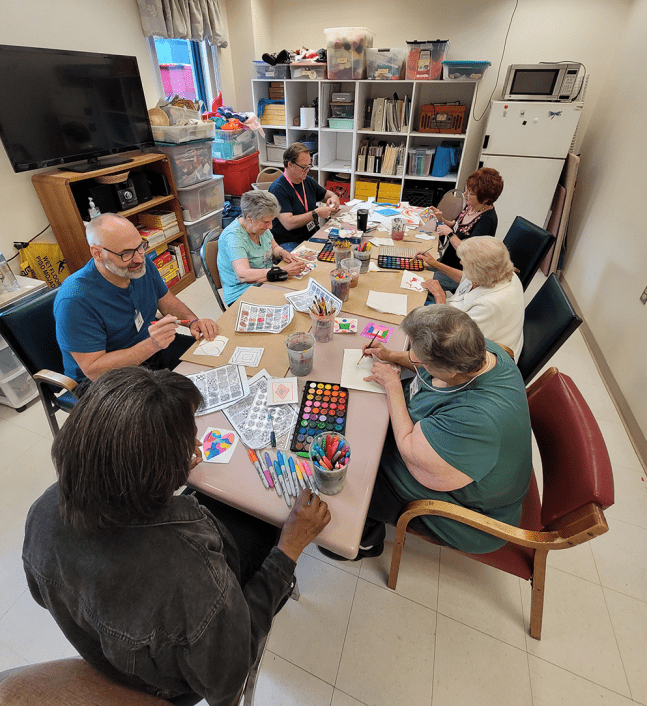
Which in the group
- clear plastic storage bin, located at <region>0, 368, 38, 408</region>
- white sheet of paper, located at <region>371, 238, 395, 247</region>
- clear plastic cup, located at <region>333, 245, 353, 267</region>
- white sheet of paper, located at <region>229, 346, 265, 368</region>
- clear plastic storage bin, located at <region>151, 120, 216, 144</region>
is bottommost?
clear plastic storage bin, located at <region>0, 368, 38, 408</region>

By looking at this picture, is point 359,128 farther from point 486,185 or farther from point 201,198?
point 486,185

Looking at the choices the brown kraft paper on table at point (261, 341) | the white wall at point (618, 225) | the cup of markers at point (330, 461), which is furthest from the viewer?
the white wall at point (618, 225)

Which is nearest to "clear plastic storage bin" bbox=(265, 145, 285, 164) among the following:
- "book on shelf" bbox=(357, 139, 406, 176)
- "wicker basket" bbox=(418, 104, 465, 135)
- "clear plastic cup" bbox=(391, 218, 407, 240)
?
"book on shelf" bbox=(357, 139, 406, 176)

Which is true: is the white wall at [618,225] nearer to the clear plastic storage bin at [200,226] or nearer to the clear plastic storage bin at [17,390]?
the clear plastic storage bin at [200,226]

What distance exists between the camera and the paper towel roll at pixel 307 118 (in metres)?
4.28

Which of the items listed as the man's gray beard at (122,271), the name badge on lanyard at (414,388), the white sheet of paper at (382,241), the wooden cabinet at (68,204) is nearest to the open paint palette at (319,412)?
the name badge on lanyard at (414,388)

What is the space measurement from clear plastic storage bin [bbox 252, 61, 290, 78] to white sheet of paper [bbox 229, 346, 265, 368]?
403 cm

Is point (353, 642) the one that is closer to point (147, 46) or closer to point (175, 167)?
point (175, 167)

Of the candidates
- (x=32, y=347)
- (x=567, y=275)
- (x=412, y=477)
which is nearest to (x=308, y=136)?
(x=567, y=275)

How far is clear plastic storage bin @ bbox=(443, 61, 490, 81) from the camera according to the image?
351 centimetres

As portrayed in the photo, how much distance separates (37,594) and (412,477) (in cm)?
101

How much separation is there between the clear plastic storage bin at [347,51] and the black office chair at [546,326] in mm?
3422

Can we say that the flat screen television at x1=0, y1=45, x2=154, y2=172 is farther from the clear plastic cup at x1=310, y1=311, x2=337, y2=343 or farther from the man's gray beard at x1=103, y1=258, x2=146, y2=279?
the clear plastic cup at x1=310, y1=311, x2=337, y2=343

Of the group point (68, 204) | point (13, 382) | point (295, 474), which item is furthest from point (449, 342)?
point (68, 204)
